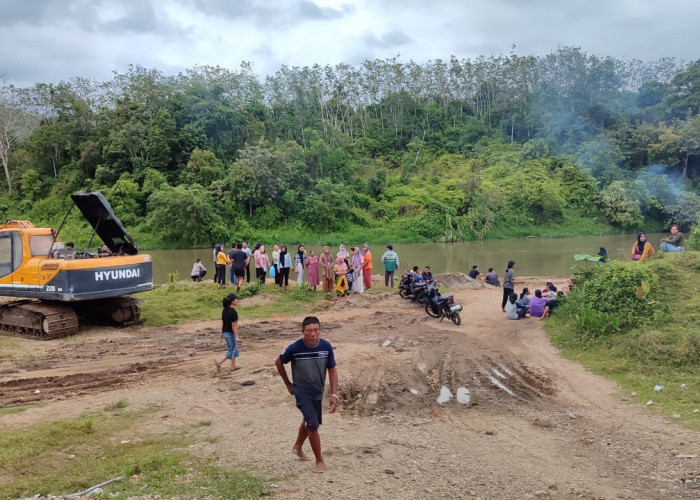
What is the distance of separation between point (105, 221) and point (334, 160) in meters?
32.6

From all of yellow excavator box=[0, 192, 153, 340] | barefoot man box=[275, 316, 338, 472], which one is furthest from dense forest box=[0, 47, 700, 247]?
barefoot man box=[275, 316, 338, 472]

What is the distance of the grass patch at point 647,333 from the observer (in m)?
7.49

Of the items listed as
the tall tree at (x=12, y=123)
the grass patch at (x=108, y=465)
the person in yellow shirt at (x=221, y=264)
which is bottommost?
the grass patch at (x=108, y=465)

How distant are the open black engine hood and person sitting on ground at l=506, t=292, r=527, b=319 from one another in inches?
364

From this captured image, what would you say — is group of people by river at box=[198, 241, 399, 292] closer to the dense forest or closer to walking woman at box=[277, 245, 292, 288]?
walking woman at box=[277, 245, 292, 288]

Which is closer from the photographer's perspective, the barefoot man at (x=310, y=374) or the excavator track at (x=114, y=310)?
the barefoot man at (x=310, y=374)

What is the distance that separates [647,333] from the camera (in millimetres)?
8930

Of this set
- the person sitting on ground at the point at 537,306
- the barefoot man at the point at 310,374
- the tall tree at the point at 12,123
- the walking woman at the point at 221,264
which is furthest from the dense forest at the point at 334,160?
the barefoot man at the point at 310,374

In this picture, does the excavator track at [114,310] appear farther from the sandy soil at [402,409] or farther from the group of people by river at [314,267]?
the group of people by river at [314,267]

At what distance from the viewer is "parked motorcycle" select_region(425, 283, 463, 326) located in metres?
12.3

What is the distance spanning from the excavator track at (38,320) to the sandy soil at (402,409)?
0.98ft

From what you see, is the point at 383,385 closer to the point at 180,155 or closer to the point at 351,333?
the point at 351,333

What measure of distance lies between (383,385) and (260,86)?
49.1 meters

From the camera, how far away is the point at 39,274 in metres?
11.2
